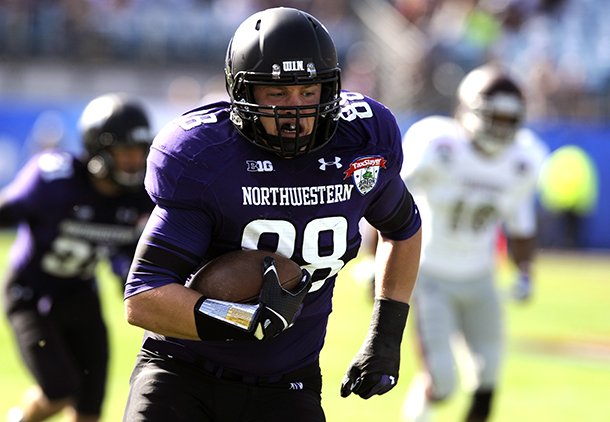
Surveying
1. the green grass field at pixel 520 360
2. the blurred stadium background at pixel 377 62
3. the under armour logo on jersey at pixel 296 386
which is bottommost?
the green grass field at pixel 520 360

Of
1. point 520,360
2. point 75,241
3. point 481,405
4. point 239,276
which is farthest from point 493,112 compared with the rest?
point 520,360

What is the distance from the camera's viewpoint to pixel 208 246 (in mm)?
3457

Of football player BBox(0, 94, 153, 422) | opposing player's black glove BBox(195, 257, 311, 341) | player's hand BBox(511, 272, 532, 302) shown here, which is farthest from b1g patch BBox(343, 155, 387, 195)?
player's hand BBox(511, 272, 532, 302)

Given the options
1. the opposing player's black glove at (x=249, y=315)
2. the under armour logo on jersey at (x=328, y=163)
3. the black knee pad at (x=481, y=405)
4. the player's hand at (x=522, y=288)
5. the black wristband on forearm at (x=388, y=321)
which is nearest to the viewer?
the opposing player's black glove at (x=249, y=315)

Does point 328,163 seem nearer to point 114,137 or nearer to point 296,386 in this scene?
point 296,386

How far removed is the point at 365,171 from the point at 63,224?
8.27 feet

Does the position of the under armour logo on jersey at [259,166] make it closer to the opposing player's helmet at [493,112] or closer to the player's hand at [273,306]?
the player's hand at [273,306]

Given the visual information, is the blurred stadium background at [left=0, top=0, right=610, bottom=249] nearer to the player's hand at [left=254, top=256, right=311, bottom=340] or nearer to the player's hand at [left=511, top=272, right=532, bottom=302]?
the player's hand at [left=511, top=272, right=532, bottom=302]

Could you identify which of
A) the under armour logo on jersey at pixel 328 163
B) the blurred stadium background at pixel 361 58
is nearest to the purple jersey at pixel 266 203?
the under armour logo on jersey at pixel 328 163

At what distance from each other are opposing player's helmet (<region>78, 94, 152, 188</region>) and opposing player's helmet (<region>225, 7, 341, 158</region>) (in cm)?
233

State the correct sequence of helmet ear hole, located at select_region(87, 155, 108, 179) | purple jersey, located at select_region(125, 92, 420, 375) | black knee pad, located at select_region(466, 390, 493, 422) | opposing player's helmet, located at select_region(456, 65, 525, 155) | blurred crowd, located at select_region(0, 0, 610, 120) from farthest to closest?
blurred crowd, located at select_region(0, 0, 610, 120) < opposing player's helmet, located at select_region(456, 65, 525, 155) < black knee pad, located at select_region(466, 390, 493, 422) < helmet ear hole, located at select_region(87, 155, 108, 179) < purple jersey, located at select_region(125, 92, 420, 375)

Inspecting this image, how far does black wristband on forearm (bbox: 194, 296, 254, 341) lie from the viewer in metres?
3.23

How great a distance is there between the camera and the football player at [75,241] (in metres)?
5.61

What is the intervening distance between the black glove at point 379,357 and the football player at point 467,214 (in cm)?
230
